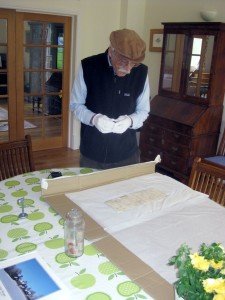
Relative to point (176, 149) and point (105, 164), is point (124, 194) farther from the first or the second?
point (176, 149)

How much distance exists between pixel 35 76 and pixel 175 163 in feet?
6.38

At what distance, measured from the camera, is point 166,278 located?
3.44 feet

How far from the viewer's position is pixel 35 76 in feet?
13.8

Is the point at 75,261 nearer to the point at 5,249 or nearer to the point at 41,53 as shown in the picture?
the point at 5,249

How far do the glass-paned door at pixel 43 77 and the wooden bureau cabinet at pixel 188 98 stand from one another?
1205 mm

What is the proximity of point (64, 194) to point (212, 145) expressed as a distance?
2555 mm

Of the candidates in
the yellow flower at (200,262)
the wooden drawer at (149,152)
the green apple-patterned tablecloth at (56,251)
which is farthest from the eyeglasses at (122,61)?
the wooden drawer at (149,152)

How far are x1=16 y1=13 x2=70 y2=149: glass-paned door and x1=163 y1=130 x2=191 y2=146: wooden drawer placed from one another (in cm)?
145

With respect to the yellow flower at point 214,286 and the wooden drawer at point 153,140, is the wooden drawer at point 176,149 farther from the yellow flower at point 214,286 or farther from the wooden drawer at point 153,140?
the yellow flower at point 214,286

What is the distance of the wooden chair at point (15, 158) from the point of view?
1.86m

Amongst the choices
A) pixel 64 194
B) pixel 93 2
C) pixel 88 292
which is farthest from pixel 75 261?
pixel 93 2

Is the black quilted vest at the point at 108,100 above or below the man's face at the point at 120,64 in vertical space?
below

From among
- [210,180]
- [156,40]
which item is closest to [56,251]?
[210,180]

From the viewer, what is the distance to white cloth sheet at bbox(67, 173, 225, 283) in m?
1.18
